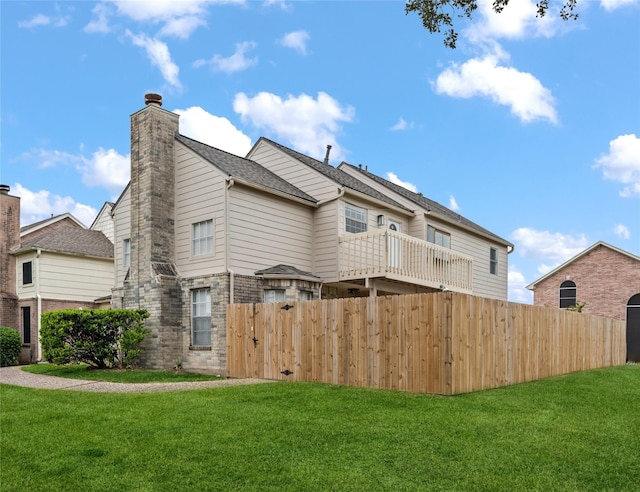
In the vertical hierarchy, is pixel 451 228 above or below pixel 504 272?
above

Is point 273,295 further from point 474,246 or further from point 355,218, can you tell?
point 474,246

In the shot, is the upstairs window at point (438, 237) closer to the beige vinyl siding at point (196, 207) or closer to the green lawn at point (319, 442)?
the beige vinyl siding at point (196, 207)

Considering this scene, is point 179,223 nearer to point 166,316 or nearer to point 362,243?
point 166,316

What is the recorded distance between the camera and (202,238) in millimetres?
16484

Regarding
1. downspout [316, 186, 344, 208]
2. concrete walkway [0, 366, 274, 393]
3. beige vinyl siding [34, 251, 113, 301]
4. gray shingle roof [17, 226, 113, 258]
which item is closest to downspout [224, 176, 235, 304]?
concrete walkway [0, 366, 274, 393]

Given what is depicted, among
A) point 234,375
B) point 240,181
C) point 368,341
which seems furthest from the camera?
point 240,181

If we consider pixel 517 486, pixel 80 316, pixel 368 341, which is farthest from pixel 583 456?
pixel 80 316

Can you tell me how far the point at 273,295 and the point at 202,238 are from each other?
104 inches

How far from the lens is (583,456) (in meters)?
6.45

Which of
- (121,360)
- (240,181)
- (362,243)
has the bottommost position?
(121,360)

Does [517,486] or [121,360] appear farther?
[121,360]

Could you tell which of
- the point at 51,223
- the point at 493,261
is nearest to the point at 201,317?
the point at 493,261

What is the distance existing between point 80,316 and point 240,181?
6077mm

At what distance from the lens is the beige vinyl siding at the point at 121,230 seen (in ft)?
63.3
